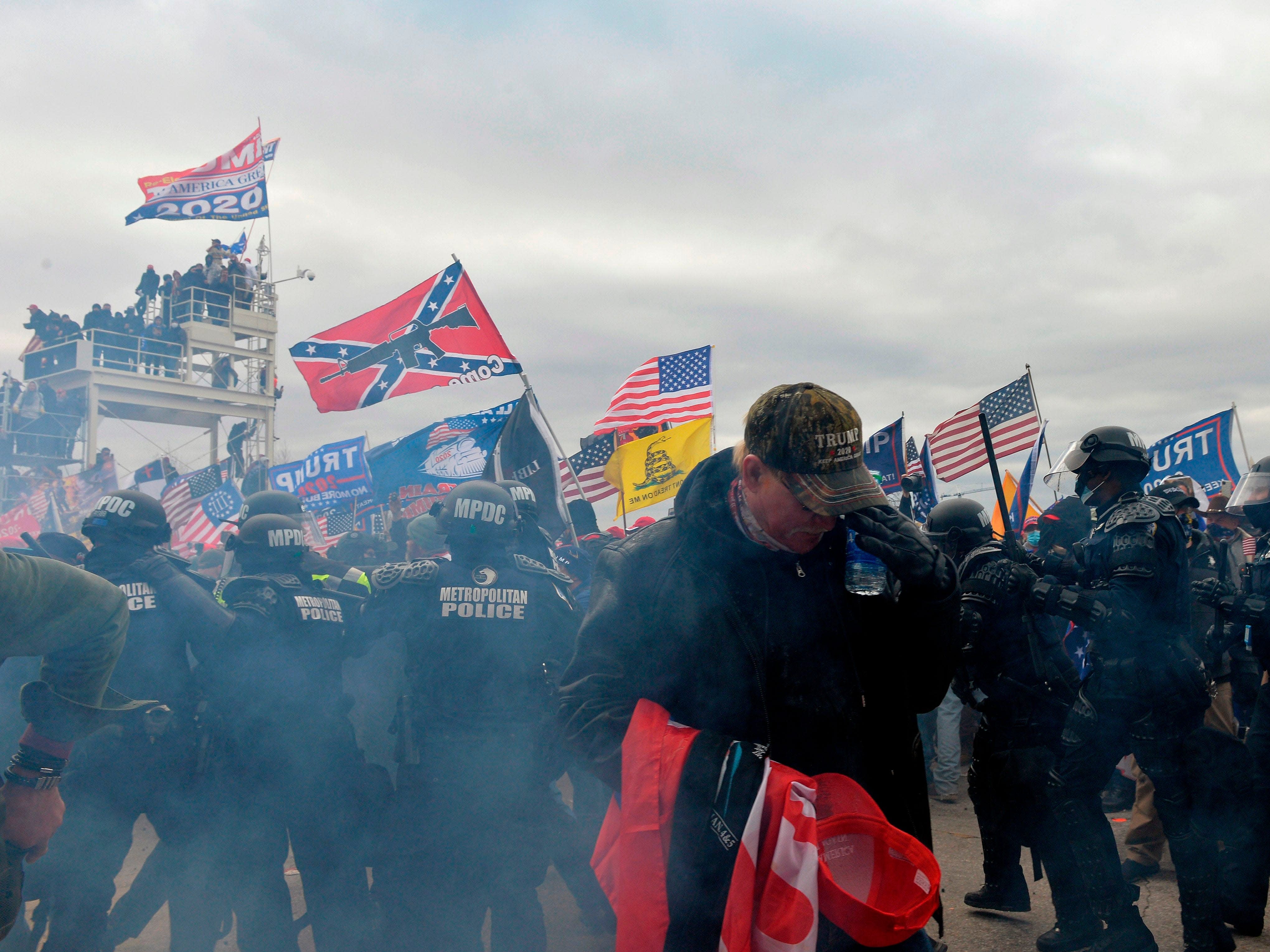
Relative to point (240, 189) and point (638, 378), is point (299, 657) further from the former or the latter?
point (240, 189)

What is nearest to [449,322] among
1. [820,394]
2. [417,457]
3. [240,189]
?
[417,457]

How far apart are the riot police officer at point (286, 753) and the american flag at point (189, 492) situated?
1023 cm

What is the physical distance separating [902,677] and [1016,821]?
2932 mm

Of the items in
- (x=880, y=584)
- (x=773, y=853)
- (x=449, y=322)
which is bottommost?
(x=773, y=853)

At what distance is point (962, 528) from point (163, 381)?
2535cm

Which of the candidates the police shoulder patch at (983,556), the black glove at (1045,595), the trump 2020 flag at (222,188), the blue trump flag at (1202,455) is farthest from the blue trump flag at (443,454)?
the trump 2020 flag at (222,188)

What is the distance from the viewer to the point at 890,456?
1101 cm

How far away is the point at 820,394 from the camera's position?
2021mm

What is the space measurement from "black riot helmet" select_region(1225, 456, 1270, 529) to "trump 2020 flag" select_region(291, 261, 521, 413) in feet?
16.9

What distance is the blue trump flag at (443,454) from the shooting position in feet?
26.2

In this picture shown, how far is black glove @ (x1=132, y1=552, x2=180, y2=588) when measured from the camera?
3.94m

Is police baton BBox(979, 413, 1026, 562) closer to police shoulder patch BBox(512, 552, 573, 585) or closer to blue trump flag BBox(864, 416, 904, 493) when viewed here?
police shoulder patch BBox(512, 552, 573, 585)

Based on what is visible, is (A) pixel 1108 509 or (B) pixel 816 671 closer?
(B) pixel 816 671

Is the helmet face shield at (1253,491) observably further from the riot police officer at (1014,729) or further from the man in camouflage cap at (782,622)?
the man in camouflage cap at (782,622)
